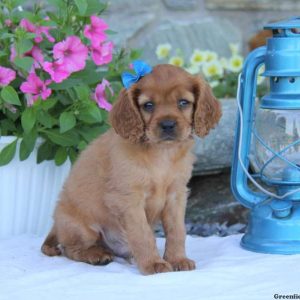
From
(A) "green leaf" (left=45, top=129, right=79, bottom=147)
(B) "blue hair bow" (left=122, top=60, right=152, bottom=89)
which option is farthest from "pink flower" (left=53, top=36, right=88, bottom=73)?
(B) "blue hair bow" (left=122, top=60, right=152, bottom=89)

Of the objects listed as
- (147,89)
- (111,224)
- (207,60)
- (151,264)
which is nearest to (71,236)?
(111,224)

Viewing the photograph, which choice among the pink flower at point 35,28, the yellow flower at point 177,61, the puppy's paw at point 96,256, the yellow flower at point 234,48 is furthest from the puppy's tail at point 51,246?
the yellow flower at point 234,48

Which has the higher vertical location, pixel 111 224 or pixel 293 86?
pixel 293 86

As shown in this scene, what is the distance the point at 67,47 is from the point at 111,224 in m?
1.04

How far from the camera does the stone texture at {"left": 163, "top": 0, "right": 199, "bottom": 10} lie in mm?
6410

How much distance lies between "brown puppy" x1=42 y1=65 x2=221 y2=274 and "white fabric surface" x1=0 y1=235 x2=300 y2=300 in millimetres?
116

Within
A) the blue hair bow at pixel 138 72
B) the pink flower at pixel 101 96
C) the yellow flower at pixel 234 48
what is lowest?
the yellow flower at pixel 234 48

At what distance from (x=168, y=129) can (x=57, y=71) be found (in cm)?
101

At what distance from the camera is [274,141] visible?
3859 millimetres

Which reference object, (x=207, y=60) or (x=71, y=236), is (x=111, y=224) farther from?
(x=207, y=60)

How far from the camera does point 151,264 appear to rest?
3.47 metres

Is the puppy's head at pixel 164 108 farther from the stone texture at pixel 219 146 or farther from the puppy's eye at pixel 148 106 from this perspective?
the stone texture at pixel 219 146

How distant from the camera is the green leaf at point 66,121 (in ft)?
13.6

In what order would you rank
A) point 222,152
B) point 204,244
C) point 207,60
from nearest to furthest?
point 204,244 → point 222,152 → point 207,60
